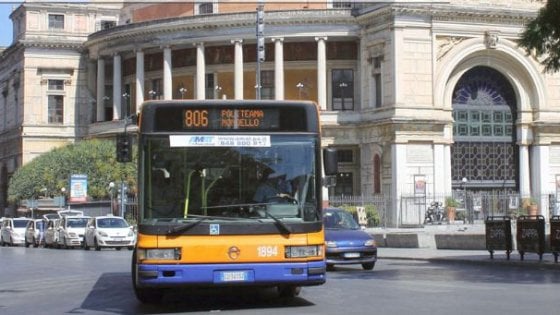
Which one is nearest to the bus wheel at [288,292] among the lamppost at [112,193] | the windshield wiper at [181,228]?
the windshield wiper at [181,228]

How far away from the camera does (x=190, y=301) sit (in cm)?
1545

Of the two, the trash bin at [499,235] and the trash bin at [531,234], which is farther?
the trash bin at [499,235]

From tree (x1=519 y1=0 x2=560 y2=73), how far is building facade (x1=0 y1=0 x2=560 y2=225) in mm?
32144

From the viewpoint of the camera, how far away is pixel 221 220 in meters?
13.3

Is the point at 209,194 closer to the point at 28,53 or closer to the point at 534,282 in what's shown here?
the point at 534,282

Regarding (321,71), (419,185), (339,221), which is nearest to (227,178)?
(339,221)

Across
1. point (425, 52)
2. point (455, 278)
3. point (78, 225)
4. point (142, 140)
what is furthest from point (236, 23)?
point (142, 140)

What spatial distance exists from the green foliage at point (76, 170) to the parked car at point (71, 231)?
607 inches

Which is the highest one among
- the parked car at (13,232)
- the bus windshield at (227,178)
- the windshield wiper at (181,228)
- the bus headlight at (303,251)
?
the bus windshield at (227,178)

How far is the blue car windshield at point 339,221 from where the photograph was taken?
23964 millimetres

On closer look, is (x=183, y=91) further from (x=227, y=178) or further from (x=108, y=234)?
(x=227, y=178)

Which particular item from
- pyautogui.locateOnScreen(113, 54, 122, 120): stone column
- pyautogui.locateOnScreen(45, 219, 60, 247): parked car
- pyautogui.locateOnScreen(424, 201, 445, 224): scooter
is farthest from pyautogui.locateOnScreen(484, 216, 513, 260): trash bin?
pyautogui.locateOnScreen(113, 54, 122, 120): stone column

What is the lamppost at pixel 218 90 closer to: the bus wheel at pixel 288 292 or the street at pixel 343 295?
the street at pixel 343 295

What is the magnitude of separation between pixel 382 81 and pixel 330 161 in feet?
150
